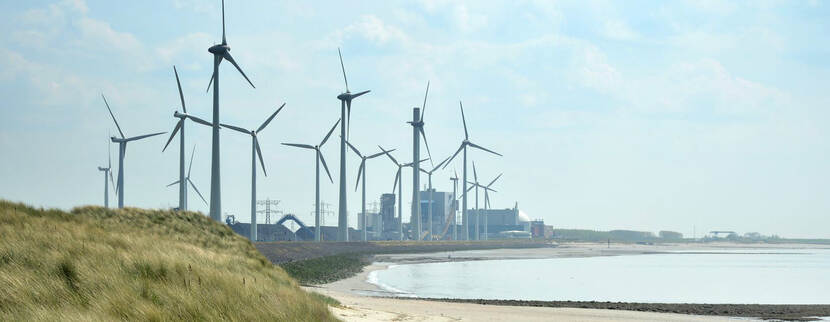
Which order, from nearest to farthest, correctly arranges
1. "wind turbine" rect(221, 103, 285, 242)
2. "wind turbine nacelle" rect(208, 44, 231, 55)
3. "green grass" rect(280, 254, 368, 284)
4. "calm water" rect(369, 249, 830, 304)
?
1. "calm water" rect(369, 249, 830, 304)
2. "green grass" rect(280, 254, 368, 284)
3. "wind turbine nacelle" rect(208, 44, 231, 55)
4. "wind turbine" rect(221, 103, 285, 242)

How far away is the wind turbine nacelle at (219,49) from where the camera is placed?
85106mm

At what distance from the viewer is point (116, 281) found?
18.8 m

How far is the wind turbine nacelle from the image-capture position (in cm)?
8511

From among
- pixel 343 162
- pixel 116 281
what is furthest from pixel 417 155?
pixel 116 281

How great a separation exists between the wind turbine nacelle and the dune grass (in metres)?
59.0

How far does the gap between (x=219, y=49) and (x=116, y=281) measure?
69.3m

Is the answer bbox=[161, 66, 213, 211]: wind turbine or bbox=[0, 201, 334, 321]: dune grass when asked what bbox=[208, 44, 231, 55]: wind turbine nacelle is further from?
bbox=[0, 201, 334, 321]: dune grass

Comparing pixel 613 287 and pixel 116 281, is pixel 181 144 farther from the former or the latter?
pixel 116 281

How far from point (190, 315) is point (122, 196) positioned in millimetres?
92138

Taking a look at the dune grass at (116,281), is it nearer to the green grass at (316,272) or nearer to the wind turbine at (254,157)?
the green grass at (316,272)

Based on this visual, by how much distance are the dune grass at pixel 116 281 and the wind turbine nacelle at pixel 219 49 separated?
58990mm

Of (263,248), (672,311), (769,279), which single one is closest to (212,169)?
(263,248)

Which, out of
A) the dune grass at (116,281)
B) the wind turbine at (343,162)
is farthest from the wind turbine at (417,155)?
the dune grass at (116,281)

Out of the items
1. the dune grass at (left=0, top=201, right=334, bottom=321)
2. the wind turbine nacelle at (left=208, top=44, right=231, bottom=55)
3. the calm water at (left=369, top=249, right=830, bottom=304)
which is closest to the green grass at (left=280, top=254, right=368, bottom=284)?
the calm water at (left=369, top=249, right=830, bottom=304)
